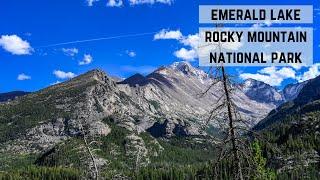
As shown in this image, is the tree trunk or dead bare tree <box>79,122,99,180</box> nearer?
the tree trunk

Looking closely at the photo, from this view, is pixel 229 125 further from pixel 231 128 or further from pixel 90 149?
pixel 90 149

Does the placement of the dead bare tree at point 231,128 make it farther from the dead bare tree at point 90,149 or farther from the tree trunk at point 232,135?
the dead bare tree at point 90,149

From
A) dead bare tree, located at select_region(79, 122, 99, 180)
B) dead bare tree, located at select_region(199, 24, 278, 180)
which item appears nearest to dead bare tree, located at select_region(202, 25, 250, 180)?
dead bare tree, located at select_region(199, 24, 278, 180)

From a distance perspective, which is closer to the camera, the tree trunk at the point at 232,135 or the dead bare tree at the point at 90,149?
the tree trunk at the point at 232,135

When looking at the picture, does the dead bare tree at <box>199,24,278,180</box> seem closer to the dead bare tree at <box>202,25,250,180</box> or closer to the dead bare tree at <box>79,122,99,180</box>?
the dead bare tree at <box>202,25,250,180</box>

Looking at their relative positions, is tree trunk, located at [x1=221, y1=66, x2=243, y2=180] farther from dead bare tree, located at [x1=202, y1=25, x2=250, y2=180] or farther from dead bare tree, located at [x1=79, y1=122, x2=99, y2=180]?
dead bare tree, located at [x1=79, y1=122, x2=99, y2=180]

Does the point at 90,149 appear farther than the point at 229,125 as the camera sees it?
Yes

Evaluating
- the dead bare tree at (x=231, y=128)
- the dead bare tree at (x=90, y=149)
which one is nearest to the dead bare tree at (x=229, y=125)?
the dead bare tree at (x=231, y=128)

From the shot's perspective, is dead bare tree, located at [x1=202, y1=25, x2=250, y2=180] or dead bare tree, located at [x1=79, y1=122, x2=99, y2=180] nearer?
dead bare tree, located at [x1=202, y1=25, x2=250, y2=180]

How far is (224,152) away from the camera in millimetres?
30969

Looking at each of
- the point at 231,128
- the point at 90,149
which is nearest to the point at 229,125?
the point at 231,128

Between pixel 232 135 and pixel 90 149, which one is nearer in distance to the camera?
pixel 232 135

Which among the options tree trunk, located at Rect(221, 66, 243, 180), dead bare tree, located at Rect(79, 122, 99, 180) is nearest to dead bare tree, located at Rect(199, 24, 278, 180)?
tree trunk, located at Rect(221, 66, 243, 180)

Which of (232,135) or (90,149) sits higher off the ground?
(232,135)
